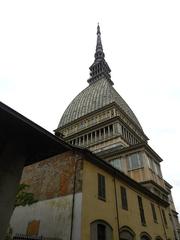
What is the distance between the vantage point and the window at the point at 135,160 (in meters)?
29.8

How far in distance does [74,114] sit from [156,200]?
127 ft

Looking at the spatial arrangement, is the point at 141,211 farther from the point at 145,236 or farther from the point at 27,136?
the point at 27,136

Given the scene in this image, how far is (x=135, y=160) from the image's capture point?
30.3 meters

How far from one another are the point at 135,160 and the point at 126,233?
557 inches

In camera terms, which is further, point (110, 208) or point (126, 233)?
point (126, 233)

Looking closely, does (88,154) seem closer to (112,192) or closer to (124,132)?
(112,192)

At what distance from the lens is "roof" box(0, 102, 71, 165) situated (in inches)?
332

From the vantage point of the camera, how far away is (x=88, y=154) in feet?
54.5

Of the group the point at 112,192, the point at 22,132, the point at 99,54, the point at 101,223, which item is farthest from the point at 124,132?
the point at 99,54

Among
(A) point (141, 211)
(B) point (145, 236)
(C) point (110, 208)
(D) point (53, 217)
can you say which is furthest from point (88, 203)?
(B) point (145, 236)

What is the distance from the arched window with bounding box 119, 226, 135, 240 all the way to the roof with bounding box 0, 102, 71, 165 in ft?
33.2

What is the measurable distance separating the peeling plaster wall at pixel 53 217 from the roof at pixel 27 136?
18.2ft

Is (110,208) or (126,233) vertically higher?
(110,208)

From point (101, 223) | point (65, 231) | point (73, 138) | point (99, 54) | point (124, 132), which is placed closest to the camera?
point (65, 231)
